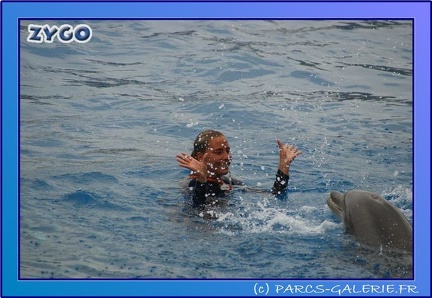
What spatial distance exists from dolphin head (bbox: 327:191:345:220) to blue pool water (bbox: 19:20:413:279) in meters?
0.11

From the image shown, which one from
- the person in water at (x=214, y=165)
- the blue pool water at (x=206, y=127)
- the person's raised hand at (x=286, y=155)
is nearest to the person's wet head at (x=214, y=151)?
the person in water at (x=214, y=165)

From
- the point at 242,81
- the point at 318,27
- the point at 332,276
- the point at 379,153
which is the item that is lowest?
the point at 332,276

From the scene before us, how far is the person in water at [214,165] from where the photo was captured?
8328 millimetres

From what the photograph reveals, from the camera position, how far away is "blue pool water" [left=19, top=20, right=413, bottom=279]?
23.2 feet

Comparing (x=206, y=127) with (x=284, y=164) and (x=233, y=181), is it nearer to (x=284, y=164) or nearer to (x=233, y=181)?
(x=233, y=181)

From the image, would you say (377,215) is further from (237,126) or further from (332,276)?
(237,126)

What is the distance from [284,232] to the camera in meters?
7.75

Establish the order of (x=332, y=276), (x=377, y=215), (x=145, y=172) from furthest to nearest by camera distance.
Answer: (x=145, y=172) → (x=377, y=215) → (x=332, y=276)

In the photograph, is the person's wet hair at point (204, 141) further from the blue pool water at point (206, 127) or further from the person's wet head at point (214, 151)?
the blue pool water at point (206, 127)

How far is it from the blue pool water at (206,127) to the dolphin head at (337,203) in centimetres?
11

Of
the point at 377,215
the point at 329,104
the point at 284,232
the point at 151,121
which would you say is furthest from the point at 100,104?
the point at 377,215

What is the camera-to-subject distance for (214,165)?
8.42 m

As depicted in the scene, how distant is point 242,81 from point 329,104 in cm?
134

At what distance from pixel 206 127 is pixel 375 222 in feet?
12.9
